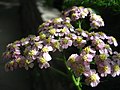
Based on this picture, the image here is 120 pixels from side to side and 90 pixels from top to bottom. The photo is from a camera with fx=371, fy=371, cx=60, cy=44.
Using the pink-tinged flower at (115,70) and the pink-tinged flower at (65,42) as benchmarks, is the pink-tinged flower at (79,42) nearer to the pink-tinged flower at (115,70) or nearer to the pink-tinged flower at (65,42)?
the pink-tinged flower at (65,42)

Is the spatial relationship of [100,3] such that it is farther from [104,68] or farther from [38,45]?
[104,68]

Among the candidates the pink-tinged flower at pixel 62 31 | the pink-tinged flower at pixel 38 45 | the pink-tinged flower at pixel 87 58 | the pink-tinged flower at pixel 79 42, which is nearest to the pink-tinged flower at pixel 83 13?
the pink-tinged flower at pixel 62 31

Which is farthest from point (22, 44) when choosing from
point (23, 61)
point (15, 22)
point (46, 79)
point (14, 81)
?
point (15, 22)

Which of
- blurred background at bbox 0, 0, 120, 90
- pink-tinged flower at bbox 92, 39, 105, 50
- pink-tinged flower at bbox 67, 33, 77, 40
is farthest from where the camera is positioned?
blurred background at bbox 0, 0, 120, 90

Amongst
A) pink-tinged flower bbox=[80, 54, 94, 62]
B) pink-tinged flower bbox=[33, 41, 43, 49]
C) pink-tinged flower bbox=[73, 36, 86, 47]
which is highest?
pink-tinged flower bbox=[33, 41, 43, 49]

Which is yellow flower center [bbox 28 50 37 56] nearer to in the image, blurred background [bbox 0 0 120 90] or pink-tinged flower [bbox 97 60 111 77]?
pink-tinged flower [bbox 97 60 111 77]

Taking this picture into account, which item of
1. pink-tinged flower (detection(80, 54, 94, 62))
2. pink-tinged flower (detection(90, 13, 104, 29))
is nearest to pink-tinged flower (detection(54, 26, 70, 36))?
pink-tinged flower (detection(90, 13, 104, 29))

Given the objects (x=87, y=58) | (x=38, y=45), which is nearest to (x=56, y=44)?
(x=38, y=45)
